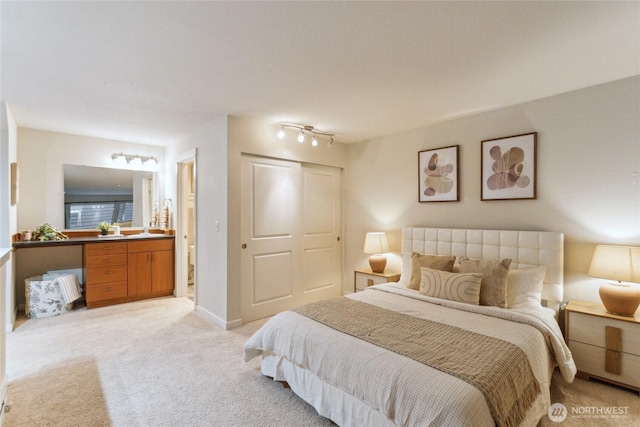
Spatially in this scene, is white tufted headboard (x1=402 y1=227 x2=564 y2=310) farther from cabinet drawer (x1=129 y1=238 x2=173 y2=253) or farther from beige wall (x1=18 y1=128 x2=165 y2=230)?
beige wall (x1=18 y1=128 x2=165 y2=230)

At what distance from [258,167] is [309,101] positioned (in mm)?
1117

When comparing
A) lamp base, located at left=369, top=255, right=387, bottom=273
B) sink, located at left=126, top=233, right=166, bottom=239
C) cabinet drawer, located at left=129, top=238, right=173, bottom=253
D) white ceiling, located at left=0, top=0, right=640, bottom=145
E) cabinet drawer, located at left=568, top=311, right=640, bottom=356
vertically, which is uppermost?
white ceiling, located at left=0, top=0, right=640, bottom=145

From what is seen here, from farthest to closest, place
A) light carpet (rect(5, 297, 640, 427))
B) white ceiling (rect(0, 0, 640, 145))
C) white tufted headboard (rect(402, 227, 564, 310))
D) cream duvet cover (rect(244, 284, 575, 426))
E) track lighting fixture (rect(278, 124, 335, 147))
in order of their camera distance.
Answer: track lighting fixture (rect(278, 124, 335, 147))
white tufted headboard (rect(402, 227, 564, 310))
light carpet (rect(5, 297, 640, 427))
white ceiling (rect(0, 0, 640, 145))
cream duvet cover (rect(244, 284, 575, 426))

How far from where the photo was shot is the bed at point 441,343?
4.82 feet

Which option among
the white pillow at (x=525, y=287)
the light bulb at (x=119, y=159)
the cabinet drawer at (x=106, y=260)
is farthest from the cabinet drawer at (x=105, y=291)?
the white pillow at (x=525, y=287)

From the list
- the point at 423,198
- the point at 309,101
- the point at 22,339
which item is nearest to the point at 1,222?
the point at 22,339

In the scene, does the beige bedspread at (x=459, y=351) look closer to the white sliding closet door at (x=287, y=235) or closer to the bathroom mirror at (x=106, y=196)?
the white sliding closet door at (x=287, y=235)

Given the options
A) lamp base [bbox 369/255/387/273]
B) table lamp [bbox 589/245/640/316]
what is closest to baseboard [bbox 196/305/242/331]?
lamp base [bbox 369/255/387/273]

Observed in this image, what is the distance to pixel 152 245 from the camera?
14.6 ft

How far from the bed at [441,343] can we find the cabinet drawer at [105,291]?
2.82 meters

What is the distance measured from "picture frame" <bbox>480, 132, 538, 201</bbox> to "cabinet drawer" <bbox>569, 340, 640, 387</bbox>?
53.5 inches

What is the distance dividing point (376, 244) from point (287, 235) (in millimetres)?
1179

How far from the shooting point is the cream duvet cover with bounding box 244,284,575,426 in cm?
140

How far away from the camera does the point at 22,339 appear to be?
10.0 feet
